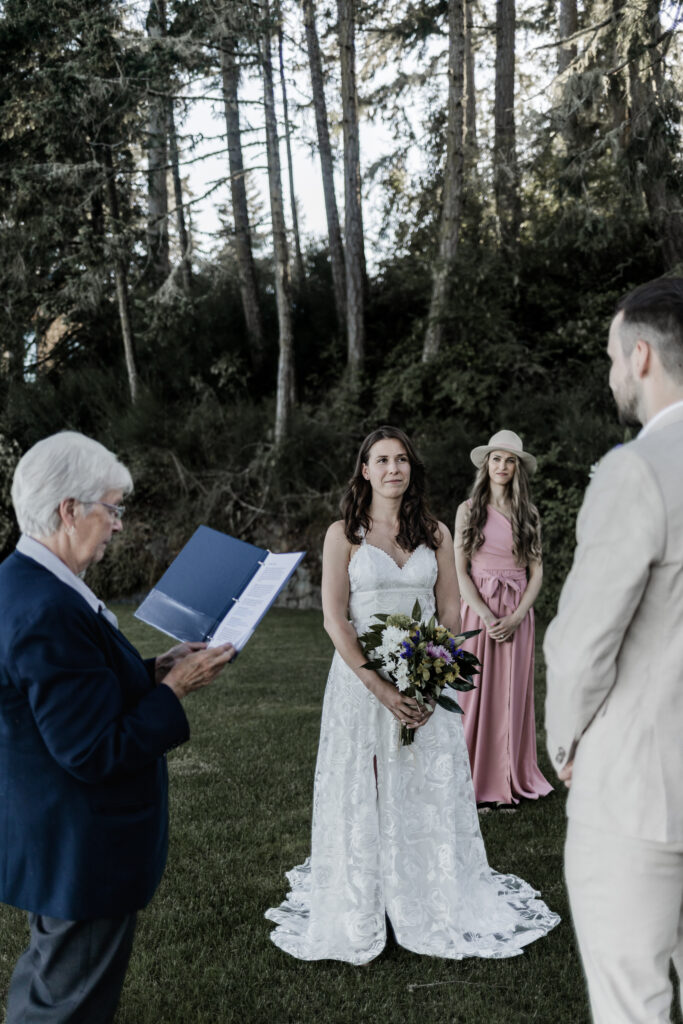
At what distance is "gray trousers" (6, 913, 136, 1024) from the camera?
2488 mm

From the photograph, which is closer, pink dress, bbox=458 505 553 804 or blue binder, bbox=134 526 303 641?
blue binder, bbox=134 526 303 641

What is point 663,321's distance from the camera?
2.07 metres

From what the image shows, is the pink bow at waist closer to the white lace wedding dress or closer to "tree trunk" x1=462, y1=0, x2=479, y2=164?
the white lace wedding dress

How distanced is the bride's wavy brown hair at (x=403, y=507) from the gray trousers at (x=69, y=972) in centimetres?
233

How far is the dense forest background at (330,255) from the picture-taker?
599 inches

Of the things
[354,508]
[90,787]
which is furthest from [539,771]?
[90,787]

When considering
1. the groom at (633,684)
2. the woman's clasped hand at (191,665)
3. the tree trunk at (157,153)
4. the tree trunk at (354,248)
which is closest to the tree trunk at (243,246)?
the tree trunk at (157,153)

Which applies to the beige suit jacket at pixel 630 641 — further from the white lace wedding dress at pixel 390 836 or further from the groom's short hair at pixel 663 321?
the white lace wedding dress at pixel 390 836

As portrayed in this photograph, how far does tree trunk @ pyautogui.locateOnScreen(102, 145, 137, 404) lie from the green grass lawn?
13458mm

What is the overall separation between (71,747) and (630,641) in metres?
1.43

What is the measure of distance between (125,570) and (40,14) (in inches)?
421

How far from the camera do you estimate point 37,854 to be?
95.7 inches

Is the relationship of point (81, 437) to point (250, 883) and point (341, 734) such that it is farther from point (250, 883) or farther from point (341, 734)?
point (250, 883)

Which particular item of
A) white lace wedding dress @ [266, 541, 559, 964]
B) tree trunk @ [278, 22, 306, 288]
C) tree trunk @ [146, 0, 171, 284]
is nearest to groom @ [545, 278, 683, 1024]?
white lace wedding dress @ [266, 541, 559, 964]
